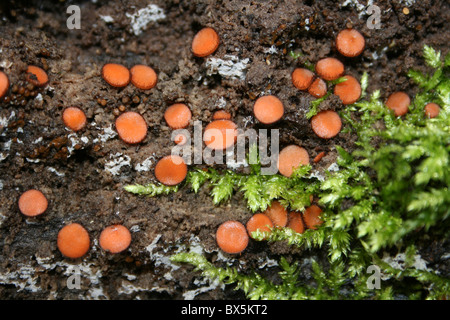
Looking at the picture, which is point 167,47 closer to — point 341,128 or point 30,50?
point 30,50

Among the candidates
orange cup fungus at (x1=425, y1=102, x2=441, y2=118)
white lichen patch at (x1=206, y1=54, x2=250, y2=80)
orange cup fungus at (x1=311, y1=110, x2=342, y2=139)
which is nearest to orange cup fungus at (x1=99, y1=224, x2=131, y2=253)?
white lichen patch at (x1=206, y1=54, x2=250, y2=80)

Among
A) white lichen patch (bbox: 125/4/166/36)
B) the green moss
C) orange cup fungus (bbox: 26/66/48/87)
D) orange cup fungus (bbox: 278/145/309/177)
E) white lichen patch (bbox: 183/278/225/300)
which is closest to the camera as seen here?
the green moss

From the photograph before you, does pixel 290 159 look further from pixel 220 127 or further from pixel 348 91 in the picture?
pixel 348 91

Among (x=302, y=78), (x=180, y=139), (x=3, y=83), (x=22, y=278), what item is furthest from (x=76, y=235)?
(x=302, y=78)

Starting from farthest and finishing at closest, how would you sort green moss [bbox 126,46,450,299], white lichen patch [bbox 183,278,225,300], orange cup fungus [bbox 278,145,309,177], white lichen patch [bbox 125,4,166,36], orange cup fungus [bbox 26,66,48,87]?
1. white lichen patch [bbox 125,4,166,36]
2. white lichen patch [bbox 183,278,225,300]
3. orange cup fungus [bbox 278,145,309,177]
4. orange cup fungus [bbox 26,66,48,87]
5. green moss [bbox 126,46,450,299]

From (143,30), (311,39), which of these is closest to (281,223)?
(311,39)

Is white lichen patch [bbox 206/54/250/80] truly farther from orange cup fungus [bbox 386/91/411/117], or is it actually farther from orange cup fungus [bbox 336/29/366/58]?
orange cup fungus [bbox 386/91/411/117]

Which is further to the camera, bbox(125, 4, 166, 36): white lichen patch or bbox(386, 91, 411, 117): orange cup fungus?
bbox(125, 4, 166, 36): white lichen patch
